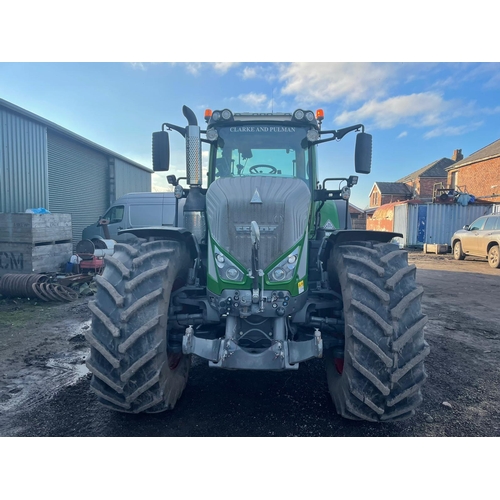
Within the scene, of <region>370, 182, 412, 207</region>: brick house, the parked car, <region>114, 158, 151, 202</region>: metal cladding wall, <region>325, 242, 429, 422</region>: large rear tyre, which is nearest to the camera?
<region>325, 242, 429, 422</region>: large rear tyre

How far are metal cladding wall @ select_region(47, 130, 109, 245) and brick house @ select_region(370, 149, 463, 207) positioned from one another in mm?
34257

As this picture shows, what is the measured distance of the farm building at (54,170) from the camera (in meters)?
9.98

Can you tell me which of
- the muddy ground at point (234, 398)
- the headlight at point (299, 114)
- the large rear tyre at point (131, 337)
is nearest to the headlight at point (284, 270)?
the large rear tyre at point (131, 337)

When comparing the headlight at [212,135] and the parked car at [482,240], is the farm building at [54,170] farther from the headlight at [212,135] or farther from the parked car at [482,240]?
the parked car at [482,240]

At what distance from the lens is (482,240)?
13.4m

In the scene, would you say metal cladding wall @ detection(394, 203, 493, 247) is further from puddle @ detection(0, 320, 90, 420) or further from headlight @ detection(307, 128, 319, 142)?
puddle @ detection(0, 320, 90, 420)

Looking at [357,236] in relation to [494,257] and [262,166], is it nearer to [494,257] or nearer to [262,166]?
[262,166]

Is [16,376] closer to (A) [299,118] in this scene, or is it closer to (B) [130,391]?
(B) [130,391]

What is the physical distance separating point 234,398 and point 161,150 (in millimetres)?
2565

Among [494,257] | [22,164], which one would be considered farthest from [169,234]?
[494,257]

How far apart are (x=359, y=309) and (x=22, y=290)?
22.7ft

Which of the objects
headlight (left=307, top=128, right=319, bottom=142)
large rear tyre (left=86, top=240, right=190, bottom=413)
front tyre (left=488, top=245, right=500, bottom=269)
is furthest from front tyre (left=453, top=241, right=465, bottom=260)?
large rear tyre (left=86, top=240, right=190, bottom=413)

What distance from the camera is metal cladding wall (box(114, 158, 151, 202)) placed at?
674 inches

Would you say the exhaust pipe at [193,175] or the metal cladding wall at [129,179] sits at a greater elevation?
the metal cladding wall at [129,179]
